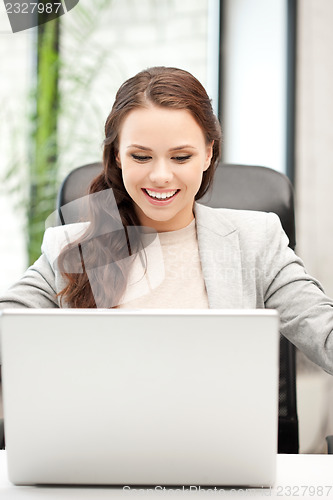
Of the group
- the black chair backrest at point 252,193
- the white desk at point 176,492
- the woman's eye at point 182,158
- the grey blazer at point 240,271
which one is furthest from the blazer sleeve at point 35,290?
the white desk at point 176,492

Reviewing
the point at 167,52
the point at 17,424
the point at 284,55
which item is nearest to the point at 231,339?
the point at 17,424

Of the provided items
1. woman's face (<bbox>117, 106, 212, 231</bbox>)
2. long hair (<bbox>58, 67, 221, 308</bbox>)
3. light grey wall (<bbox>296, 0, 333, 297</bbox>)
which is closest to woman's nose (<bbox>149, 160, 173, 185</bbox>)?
woman's face (<bbox>117, 106, 212, 231</bbox>)

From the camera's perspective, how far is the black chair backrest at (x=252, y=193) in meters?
1.39

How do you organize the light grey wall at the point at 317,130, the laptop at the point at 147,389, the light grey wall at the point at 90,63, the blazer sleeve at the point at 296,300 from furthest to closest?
the light grey wall at the point at 90,63 < the light grey wall at the point at 317,130 < the blazer sleeve at the point at 296,300 < the laptop at the point at 147,389

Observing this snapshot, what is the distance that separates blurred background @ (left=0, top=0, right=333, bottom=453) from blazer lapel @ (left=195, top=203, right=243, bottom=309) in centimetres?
88

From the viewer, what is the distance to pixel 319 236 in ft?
7.14

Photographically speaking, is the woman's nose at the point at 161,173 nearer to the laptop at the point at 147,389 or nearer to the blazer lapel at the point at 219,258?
the blazer lapel at the point at 219,258

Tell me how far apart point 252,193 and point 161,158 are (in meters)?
0.30

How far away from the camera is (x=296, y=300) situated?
128cm

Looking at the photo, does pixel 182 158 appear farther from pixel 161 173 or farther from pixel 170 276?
pixel 170 276

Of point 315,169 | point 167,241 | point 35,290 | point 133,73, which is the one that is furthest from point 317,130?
point 35,290

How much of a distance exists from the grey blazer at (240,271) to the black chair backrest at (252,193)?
5 centimetres

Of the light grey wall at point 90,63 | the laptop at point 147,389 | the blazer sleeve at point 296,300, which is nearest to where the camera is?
the laptop at point 147,389

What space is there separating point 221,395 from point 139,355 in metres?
0.10
